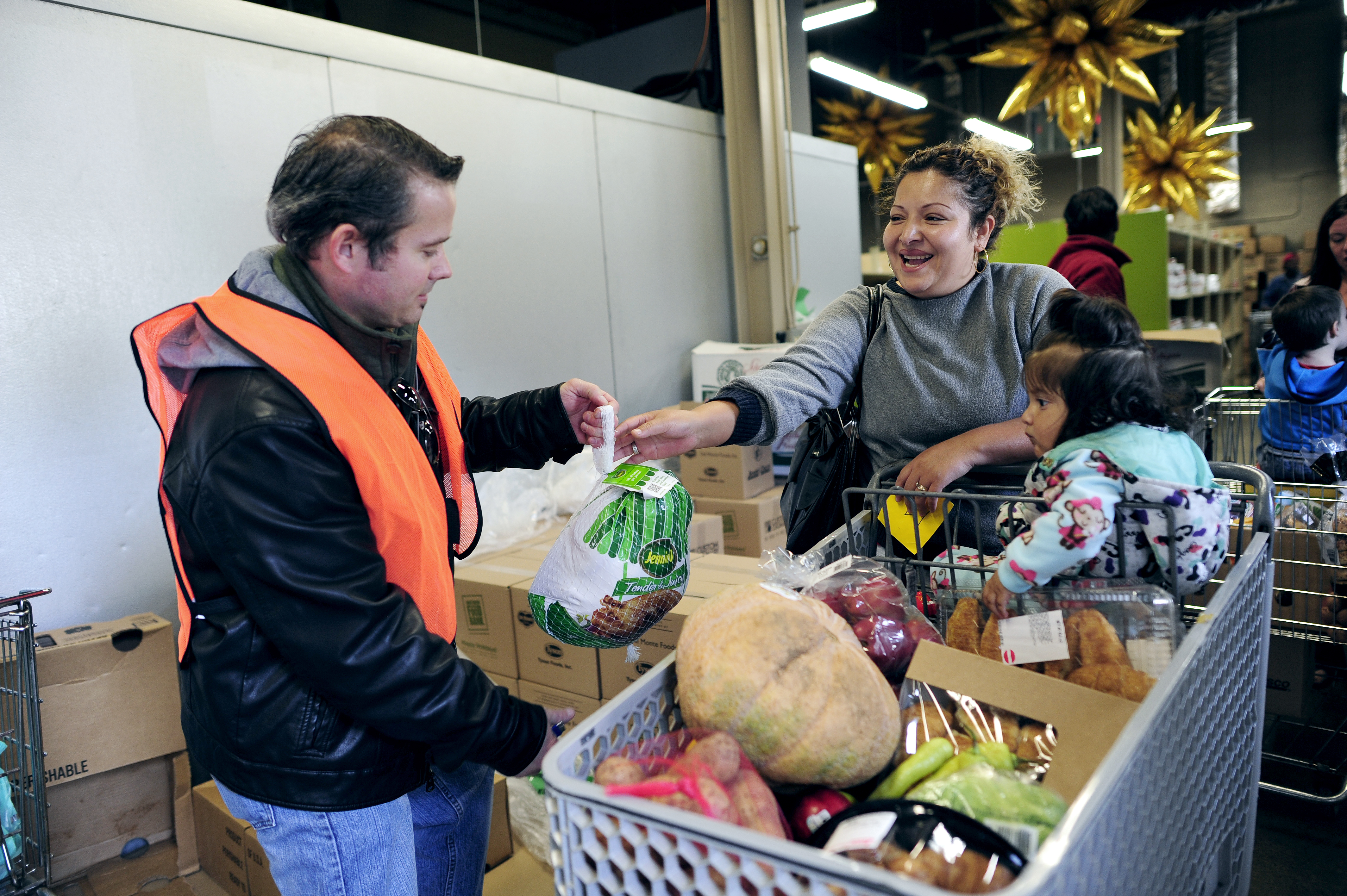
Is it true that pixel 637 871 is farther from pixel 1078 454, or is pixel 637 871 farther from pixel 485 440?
pixel 485 440

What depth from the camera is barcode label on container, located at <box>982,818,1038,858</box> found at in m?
0.67

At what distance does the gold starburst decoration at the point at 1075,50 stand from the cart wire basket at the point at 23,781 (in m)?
5.50

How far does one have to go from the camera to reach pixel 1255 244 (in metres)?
12.7

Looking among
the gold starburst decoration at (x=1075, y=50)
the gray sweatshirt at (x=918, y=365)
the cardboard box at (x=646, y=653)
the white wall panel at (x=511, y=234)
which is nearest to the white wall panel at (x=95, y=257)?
the white wall panel at (x=511, y=234)

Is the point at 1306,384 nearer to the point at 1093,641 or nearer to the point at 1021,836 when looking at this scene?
the point at 1093,641

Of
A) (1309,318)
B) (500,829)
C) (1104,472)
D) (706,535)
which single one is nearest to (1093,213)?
(1309,318)

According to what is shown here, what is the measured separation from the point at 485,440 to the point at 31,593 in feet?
3.64

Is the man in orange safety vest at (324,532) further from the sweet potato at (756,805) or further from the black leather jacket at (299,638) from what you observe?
the sweet potato at (756,805)

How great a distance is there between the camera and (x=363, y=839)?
47.0 inches

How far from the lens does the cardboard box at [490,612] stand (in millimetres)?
2643

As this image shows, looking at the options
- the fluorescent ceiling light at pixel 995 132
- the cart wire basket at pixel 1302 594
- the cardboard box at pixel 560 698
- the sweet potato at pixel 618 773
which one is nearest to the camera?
the sweet potato at pixel 618 773

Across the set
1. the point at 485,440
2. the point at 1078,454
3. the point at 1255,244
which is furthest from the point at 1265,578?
the point at 1255,244

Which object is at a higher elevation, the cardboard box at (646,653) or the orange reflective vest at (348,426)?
the orange reflective vest at (348,426)

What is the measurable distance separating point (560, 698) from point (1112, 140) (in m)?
10.8
